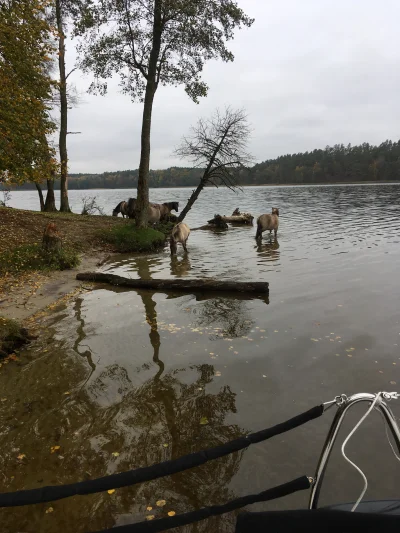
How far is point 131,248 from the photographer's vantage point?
18.4 metres

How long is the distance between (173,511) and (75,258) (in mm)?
12076

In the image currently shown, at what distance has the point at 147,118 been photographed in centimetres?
1844

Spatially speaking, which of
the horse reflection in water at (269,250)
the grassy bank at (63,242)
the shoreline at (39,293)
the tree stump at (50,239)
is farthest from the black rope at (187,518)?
the horse reflection in water at (269,250)

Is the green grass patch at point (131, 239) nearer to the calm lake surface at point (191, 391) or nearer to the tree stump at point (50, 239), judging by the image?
the tree stump at point (50, 239)

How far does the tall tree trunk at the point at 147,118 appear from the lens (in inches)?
691

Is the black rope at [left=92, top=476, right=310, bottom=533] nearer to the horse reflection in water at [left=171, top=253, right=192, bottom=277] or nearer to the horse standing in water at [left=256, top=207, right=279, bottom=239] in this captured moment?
the horse reflection in water at [left=171, top=253, right=192, bottom=277]

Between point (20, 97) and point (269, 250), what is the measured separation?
507 inches

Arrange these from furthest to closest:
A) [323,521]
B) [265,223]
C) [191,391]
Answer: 1. [265,223]
2. [191,391]
3. [323,521]

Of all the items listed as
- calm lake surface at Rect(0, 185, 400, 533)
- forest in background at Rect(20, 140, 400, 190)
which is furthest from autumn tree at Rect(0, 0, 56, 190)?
forest in background at Rect(20, 140, 400, 190)

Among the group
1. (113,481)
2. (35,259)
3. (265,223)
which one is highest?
(113,481)

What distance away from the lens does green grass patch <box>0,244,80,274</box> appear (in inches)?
501

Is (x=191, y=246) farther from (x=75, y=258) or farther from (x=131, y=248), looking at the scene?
(x=75, y=258)

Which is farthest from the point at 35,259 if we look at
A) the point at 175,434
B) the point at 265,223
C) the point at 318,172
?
the point at 318,172

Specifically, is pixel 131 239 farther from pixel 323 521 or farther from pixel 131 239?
pixel 323 521
